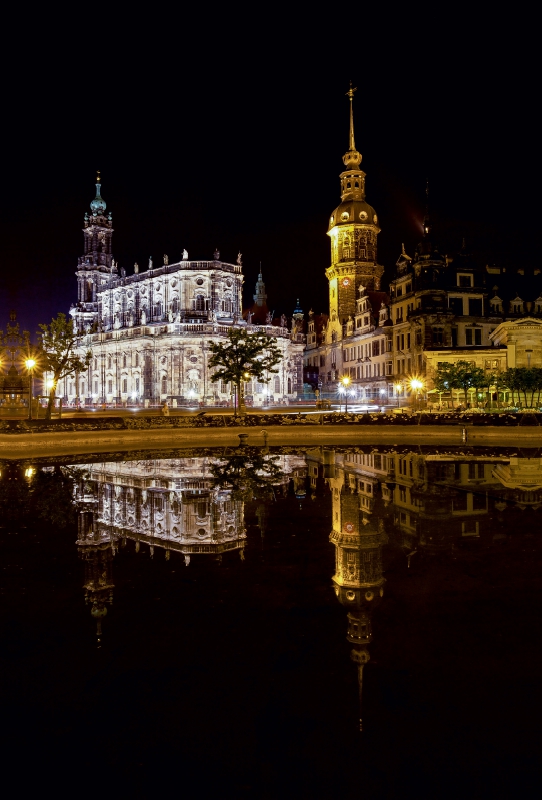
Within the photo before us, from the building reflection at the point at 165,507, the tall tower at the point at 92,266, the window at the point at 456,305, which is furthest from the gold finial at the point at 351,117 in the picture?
the building reflection at the point at 165,507

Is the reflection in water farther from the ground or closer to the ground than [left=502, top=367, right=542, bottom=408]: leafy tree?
closer to the ground

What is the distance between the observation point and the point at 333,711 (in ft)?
18.6

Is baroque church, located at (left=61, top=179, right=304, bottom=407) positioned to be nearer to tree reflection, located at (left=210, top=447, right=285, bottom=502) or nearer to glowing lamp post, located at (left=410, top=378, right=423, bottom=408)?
glowing lamp post, located at (left=410, top=378, right=423, bottom=408)

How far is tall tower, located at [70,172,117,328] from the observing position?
115688 mm

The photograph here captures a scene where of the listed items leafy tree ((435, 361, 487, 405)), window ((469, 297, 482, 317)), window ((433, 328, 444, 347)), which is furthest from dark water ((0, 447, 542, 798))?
window ((469, 297, 482, 317))

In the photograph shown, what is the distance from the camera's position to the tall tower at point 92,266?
11569 centimetres

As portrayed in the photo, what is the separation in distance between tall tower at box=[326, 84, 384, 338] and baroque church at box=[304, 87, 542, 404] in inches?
5.8

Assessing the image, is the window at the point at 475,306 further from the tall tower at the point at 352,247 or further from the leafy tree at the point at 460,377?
the tall tower at the point at 352,247

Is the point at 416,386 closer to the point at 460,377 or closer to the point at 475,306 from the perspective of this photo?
the point at 460,377

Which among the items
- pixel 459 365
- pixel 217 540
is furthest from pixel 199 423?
pixel 459 365

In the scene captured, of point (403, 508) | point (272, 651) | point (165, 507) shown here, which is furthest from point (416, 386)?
point (272, 651)

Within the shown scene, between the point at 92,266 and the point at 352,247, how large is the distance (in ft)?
179

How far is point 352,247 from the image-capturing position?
8700 centimetres

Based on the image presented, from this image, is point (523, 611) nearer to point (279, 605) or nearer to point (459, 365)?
point (279, 605)
